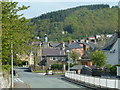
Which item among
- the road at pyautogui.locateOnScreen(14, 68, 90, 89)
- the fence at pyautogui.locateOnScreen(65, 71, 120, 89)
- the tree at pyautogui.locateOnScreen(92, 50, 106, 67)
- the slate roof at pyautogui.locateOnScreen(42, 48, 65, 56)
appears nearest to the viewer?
the fence at pyautogui.locateOnScreen(65, 71, 120, 89)

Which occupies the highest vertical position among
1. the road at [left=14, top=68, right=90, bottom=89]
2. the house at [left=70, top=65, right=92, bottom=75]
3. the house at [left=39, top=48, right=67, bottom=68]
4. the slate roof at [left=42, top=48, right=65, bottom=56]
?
the slate roof at [left=42, top=48, right=65, bottom=56]

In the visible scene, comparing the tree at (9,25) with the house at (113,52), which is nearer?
the tree at (9,25)

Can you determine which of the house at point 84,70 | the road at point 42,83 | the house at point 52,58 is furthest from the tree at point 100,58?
the road at point 42,83

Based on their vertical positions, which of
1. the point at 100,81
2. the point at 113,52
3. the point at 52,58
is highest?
the point at 113,52

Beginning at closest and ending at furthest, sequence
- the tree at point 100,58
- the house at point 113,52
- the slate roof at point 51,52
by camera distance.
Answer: the house at point 113,52 < the tree at point 100,58 < the slate roof at point 51,52

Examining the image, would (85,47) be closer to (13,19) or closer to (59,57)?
(59,57)

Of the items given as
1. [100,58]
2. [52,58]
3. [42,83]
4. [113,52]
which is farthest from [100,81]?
[52,58]

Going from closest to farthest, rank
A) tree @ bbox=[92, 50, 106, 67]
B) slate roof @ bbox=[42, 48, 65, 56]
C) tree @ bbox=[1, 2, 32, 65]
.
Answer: tree @ bbox=[1, 2, 32, 65] → tree @ bbox=[92, 50, 106, 67] → slate roof @ bbox=[42, 48, 65, 56]

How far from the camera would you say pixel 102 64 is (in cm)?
7162

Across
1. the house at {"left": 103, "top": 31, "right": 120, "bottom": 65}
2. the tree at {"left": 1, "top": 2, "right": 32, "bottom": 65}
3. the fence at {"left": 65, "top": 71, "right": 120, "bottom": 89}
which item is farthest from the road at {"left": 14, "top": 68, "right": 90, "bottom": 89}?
the house at {"left": 103, "top": 31, "right": 120, "bottom": 65}

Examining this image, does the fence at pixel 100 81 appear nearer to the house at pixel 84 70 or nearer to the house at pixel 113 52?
the house at pixel 84 70

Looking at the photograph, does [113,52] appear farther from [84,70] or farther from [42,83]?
[42,83]

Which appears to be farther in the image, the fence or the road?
the road

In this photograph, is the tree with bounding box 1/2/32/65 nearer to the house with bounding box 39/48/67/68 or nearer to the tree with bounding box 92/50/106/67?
the tree with bounding box 92/50/106/67
